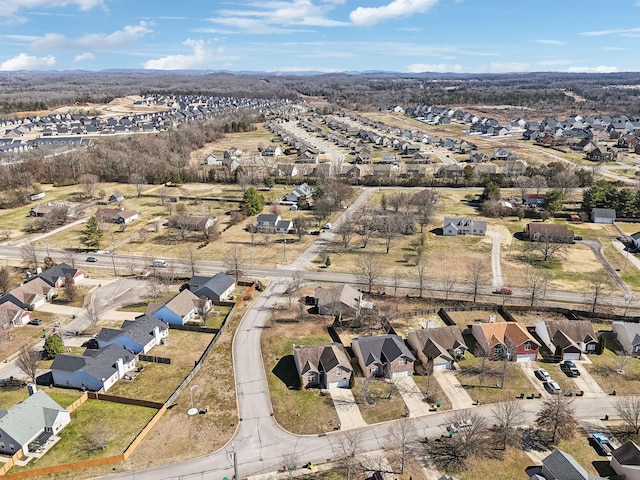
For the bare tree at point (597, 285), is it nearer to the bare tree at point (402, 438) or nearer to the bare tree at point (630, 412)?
the bare tree at point (630, 412)

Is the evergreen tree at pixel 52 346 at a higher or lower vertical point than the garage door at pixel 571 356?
higher

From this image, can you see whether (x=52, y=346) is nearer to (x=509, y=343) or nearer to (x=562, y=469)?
(x=509, y=343)

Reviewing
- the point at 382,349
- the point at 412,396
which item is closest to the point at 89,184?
the point at 382,349

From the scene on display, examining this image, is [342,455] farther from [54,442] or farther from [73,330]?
[73,330]

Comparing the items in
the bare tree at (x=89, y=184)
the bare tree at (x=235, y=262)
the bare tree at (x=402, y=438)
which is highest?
the bare tree at (x=89, y=184)

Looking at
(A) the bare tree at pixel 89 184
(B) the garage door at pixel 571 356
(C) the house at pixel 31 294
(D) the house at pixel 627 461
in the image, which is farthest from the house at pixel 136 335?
(A) the bare tree at pixel 89 184

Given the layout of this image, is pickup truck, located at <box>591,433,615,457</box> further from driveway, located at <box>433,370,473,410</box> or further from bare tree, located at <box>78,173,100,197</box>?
bare tree, located at <box>78,173,100,197</box>

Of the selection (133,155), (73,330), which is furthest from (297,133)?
(73,330)

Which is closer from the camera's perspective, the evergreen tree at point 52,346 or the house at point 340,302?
the evergreen tree at point 52,346
